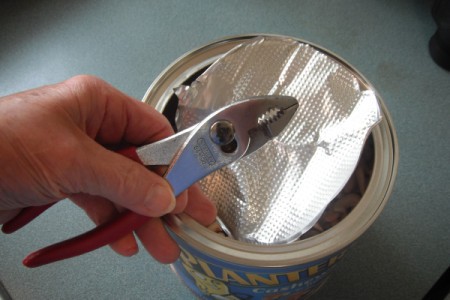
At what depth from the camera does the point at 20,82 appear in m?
0.97

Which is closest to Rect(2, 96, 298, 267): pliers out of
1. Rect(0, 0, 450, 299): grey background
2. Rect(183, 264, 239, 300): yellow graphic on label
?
Rect(183, 264, 239, 300): yellow graphic on label

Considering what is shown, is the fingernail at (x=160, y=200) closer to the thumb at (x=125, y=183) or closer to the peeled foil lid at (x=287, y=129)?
the thumb at (x=125, y=183)

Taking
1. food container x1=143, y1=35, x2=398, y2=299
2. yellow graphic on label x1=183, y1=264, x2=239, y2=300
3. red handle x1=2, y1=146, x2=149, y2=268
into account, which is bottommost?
yellow graphic on label x1=183, y1=264, x2=239, y2=300

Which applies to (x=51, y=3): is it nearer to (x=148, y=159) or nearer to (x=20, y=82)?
(x=20, y=82)

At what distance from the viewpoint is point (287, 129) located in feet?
2.02

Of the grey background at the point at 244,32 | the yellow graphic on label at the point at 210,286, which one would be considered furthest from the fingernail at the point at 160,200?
the grey background at the point at 244,32

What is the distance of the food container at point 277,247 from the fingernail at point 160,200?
0.04 m

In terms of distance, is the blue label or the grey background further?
the grey background

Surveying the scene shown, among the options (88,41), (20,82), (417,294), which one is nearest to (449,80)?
(417,294)

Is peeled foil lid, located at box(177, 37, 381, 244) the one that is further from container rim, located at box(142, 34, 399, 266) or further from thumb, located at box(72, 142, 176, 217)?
thumb, located at box(72, 142, 176, 217)

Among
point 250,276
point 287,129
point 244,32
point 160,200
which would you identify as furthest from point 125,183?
point 244,32

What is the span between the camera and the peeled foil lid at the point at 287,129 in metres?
0.56

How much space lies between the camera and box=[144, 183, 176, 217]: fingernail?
1.40ft

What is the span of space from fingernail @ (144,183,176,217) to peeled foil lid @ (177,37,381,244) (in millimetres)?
164
